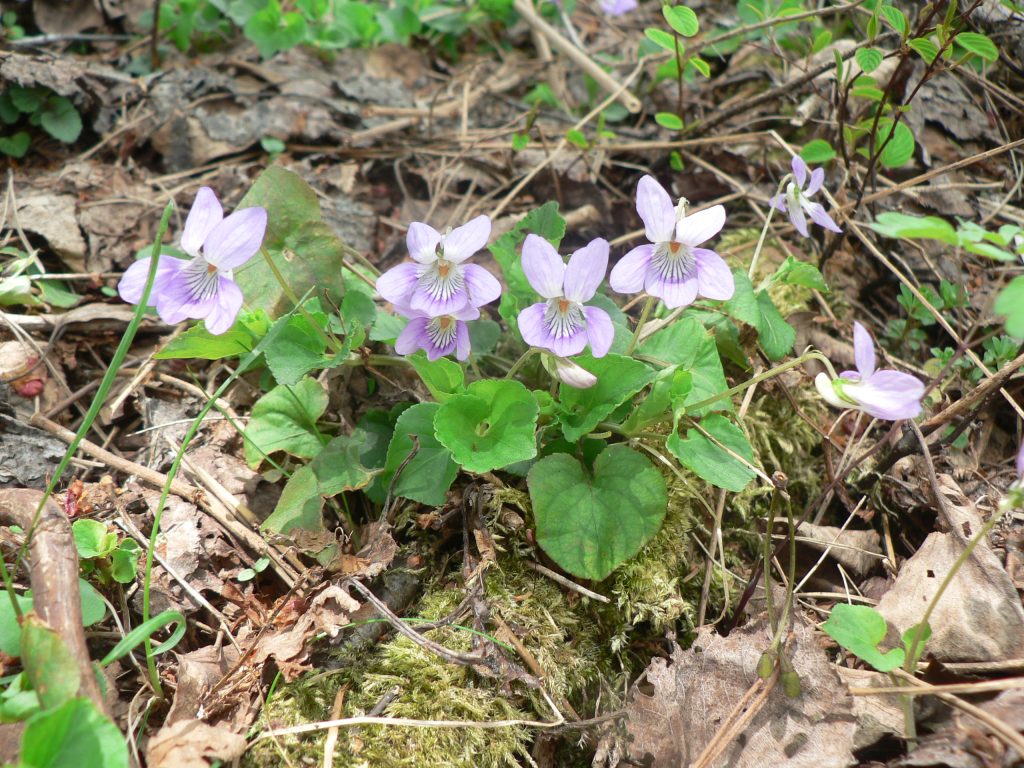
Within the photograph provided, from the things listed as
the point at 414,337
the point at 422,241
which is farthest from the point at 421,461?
the point at 422,241

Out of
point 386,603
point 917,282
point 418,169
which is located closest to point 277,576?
point 386,603

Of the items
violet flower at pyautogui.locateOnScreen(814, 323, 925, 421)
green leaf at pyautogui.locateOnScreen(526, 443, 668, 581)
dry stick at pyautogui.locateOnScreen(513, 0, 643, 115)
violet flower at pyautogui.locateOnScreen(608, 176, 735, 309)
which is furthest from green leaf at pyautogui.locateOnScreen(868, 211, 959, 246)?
dry stick at pyautogui.locateOnScreen(513, 0, 643, 115)

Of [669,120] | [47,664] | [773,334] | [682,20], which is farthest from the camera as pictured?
[669,120]

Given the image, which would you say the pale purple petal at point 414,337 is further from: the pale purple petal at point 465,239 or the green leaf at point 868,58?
the green leaf at point 868,58

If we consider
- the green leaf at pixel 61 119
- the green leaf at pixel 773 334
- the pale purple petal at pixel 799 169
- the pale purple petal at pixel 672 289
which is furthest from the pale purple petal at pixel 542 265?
the green leaf at pixel 61 119

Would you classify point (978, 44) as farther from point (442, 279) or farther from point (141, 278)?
point (141, 278)

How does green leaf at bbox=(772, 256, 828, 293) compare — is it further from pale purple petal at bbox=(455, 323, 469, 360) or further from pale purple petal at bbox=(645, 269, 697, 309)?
pale purple petal at bbox=(455, 323, 469, 360)

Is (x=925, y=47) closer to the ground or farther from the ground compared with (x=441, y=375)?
farther from the ground
